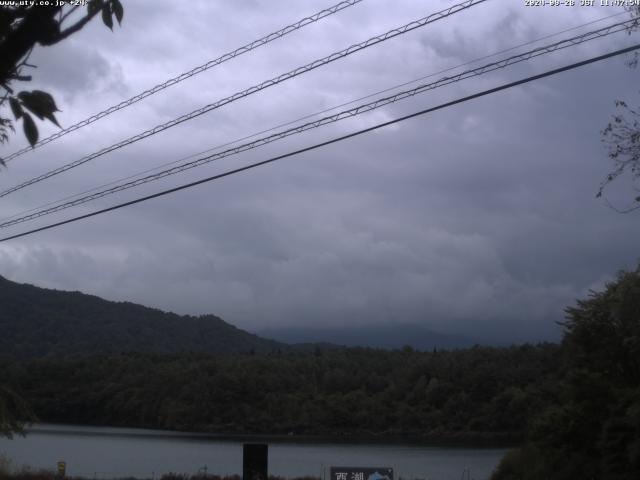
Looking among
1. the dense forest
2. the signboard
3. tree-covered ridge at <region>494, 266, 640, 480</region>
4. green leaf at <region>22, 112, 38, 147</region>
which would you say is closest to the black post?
the signboard

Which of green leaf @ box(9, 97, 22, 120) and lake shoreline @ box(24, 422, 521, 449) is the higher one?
green leaf @ box(9, 97, 22, 120)

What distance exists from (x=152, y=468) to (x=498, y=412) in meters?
Result: 19.5

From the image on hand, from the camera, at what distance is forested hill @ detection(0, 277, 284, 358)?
73875 millimetres

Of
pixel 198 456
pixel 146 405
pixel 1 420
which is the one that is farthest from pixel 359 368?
pixel 1 420

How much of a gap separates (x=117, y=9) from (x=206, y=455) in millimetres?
42491

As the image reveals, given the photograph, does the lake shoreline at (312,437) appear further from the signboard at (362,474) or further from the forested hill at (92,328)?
the signboard at (362,474)

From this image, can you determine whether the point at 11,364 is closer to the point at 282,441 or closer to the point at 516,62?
the point at 282,441

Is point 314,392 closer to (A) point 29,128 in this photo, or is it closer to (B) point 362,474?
(B) point 362,474

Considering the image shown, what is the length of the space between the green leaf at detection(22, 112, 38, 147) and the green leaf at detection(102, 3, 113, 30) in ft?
2.34

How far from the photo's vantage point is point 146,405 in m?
60.9

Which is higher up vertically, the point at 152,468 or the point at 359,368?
the point at 359,368

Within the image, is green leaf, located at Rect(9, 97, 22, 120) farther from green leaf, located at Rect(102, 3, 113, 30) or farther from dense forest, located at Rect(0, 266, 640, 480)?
dense forest, located at Rect(0, 266, 640, 480)

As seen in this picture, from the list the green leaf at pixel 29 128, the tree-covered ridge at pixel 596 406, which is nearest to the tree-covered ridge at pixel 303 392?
the tree-covered ridge at pixel 596 406

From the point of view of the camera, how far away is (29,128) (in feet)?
14.6
